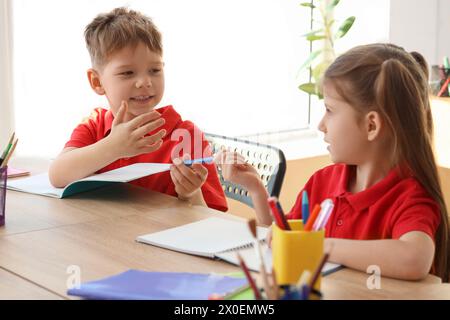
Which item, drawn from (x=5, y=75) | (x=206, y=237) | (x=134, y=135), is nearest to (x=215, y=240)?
(x=206, y=237)

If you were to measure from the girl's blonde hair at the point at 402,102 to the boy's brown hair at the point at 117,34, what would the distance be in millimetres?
684

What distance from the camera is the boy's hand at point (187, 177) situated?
5.93 ft

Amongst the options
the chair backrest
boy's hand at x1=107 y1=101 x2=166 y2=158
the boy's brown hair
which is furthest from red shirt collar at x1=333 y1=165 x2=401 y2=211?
the boy's brown hair

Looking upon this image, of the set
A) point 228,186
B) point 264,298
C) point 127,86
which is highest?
point 127,86

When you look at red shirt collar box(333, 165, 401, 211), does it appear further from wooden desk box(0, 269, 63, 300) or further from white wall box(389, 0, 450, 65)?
white wall box(389, 0, 450, 65)

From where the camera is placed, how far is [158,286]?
113 centimetres

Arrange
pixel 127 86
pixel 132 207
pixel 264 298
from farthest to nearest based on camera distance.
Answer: pixel 127 86
pixel 132 207
pixel 264 298

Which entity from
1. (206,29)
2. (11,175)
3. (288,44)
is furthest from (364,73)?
(288,44)

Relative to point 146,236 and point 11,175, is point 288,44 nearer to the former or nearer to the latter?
point 11,175

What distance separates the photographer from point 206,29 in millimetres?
3221

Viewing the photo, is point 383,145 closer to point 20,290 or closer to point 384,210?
point 384,210

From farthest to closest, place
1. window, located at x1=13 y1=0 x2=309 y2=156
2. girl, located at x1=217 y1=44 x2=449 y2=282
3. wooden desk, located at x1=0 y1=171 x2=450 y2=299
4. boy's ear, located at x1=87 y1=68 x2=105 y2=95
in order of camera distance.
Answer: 1. window, located at x1=13 y1=0 x2=309 y2=156
2. boy's ear, located at x1=87 y1=68 x2=105 y2=95
3. girl, located at x1=217 y1=44 x2=449 y2=282
4. wooden desk, located at x1=0 y1=171 x2=450 y2=299

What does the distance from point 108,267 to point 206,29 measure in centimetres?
208

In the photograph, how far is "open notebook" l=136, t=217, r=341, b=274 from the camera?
130 centimetres
